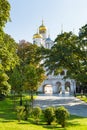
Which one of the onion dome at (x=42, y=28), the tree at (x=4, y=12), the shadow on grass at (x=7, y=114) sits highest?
the onion dome at (x=42, y=28)

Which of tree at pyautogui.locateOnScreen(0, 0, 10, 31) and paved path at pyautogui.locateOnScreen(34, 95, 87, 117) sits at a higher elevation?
tree at pyautogui.locateOnScreen(0, 0, 10, 31)

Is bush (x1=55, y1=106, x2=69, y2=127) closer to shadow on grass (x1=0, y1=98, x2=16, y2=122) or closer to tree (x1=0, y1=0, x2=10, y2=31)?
shadow on grass (x1=0, y1=98, x2=16, y2=122)

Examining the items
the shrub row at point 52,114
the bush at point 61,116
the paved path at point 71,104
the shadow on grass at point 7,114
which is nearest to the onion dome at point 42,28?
the paved path at point 71,104

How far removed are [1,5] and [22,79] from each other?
15.0 m

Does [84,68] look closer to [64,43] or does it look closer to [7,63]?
[64,43]

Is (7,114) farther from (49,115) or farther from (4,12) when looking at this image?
(4,12)

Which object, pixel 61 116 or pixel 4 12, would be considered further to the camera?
pixel 4 12

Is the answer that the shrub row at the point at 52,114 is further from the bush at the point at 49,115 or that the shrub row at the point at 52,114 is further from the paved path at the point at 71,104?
the paved path at the point at 71,104

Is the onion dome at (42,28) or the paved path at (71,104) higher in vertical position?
the onion dome at (42,28)

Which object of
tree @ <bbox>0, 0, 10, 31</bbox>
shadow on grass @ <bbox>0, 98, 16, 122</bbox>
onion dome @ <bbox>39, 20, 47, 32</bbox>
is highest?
onion dome @ <bbox>39, 20, 47, 32</bbox>

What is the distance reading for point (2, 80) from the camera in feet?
79.9

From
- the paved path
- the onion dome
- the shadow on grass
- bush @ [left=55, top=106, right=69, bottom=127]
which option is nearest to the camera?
bush @ [left=55, top=106, right=69, bottom=127]

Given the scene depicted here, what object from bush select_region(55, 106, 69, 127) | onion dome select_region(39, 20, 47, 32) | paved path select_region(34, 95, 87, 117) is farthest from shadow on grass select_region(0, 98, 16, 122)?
onion dome select_region(39, 20, 47, 32)

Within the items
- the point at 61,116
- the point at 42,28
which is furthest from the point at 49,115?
the point at 42,28
